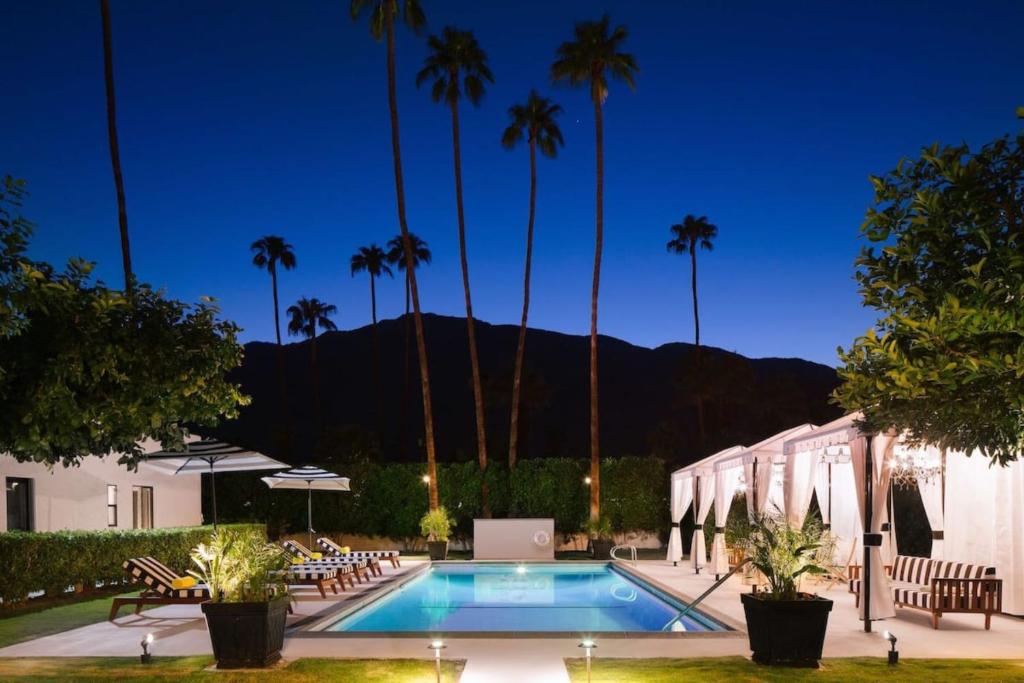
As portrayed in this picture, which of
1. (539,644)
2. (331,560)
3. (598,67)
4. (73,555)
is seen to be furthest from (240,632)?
(598,67)

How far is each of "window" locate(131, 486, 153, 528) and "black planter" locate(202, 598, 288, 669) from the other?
48.8 feet

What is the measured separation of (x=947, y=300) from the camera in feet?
16.8

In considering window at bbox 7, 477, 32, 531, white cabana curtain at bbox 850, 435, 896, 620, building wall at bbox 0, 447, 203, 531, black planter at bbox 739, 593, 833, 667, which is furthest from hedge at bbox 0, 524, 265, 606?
white cabana curtain at bbox 850, 435, 896, 620

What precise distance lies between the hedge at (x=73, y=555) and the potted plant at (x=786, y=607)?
1115cm

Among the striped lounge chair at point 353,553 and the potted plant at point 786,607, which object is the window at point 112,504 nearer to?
the striped lounge chair at point 353,553

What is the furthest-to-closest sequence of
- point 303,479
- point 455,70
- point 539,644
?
point 455,70
point 303,479
point 539,644

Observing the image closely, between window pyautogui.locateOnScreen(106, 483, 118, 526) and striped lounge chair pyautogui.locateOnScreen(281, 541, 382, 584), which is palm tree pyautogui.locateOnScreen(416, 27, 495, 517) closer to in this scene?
striped lounge chair pyautogui.locateOnScreen(281, 541, 382, 584)

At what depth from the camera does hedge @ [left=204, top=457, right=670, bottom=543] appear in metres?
27.9

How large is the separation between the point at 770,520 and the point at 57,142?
23.0 meters

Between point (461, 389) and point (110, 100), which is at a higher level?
point (110, 100)

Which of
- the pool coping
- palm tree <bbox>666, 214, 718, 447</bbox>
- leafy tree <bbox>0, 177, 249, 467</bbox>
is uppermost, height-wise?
palm tree <bbox>666, 214, 718, 447</bbox>

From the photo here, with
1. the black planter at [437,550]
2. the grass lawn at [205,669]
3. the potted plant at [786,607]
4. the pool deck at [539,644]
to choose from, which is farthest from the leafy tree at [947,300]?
the black planter at [437,550]

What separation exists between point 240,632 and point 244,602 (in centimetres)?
26

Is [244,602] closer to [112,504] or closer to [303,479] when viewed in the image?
[303,479]
